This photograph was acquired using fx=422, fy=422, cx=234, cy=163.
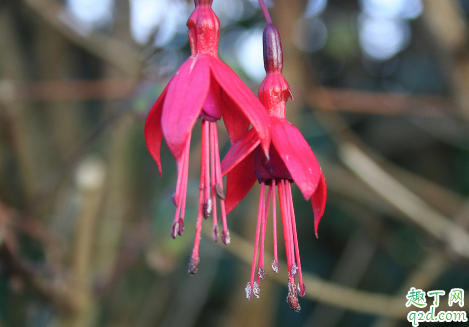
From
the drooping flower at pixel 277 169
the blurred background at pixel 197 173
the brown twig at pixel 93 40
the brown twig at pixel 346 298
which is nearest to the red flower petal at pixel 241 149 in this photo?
the drooping flower at pixel 277 169

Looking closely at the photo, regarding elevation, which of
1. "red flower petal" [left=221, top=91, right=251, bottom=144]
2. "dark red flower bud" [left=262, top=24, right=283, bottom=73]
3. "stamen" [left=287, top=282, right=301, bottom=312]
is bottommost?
"stamen" [left=287, top=282, right=301, bottom=312]

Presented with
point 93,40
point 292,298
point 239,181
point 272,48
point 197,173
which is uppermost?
point 93,40

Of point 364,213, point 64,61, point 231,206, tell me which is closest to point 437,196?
point 364,213

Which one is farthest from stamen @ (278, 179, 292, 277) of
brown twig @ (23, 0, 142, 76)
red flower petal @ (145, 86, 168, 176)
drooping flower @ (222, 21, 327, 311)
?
brown twig @ (23, 0, 142, 76)

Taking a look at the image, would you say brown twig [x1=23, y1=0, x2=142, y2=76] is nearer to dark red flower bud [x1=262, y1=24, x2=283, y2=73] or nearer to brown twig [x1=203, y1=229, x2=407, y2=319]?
brown twig [x1=203, y1=229, x2=407, y2=319]

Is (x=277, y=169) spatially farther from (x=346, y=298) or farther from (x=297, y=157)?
(x=346, y=298)

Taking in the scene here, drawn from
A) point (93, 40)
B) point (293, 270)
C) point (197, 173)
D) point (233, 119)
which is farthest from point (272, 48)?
point (93, 40)

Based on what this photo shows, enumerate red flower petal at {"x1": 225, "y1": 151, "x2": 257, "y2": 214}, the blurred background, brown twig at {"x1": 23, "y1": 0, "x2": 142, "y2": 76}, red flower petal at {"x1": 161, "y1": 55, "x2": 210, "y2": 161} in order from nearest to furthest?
red flower petal at {"x1": 161, "y1": 55, "x2": 210, "y2": 161}, red flower petal at {"x1": 225, "y1": 151, "x2": 257, "y2": 214}, the blurred background, brown twig at {"x1": 23, "y1": 0, "x2": 142, "y2": 76}
